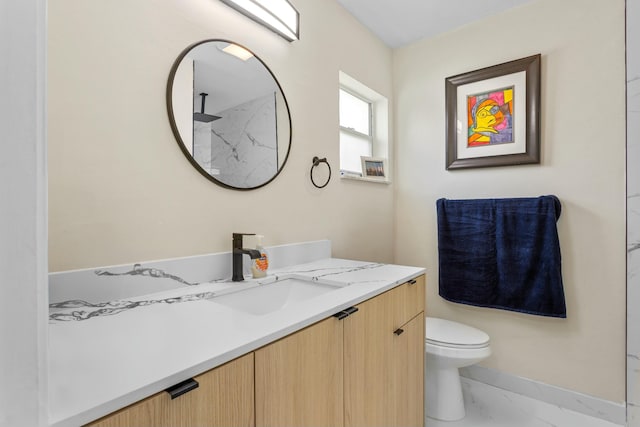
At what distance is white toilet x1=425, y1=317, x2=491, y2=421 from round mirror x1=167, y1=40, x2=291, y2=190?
1260 millimetres

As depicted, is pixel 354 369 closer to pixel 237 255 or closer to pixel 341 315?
pixel 341 315

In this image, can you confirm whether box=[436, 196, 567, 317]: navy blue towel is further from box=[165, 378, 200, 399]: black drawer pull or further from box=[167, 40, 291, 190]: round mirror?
box=[165, 378, 200, 399]: black drawer pull

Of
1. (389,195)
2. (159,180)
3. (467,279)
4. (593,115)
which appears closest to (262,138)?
(159,180)

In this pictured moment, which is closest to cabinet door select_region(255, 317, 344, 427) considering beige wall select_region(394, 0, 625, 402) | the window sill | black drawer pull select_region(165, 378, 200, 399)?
black drawer pull select_region(165, 378, 200, 399)

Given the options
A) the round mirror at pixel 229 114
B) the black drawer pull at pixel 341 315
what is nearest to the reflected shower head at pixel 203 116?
the round mirror at pixel 229 114

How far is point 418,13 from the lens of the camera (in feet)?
6.50

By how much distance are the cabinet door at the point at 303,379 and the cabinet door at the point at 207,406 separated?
3 centimetres

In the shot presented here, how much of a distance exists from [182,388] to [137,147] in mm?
788

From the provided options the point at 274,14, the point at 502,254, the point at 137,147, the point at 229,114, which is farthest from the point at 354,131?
the point at 137,147

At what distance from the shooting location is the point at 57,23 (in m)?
0.84

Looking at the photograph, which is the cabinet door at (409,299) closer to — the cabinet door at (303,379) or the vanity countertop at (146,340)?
the vanity countertop at (146,340)

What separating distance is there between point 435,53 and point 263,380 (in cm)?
237

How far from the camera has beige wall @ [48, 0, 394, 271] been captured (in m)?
0.86

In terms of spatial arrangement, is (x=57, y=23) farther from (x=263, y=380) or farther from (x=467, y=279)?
(x=467, y=279)
